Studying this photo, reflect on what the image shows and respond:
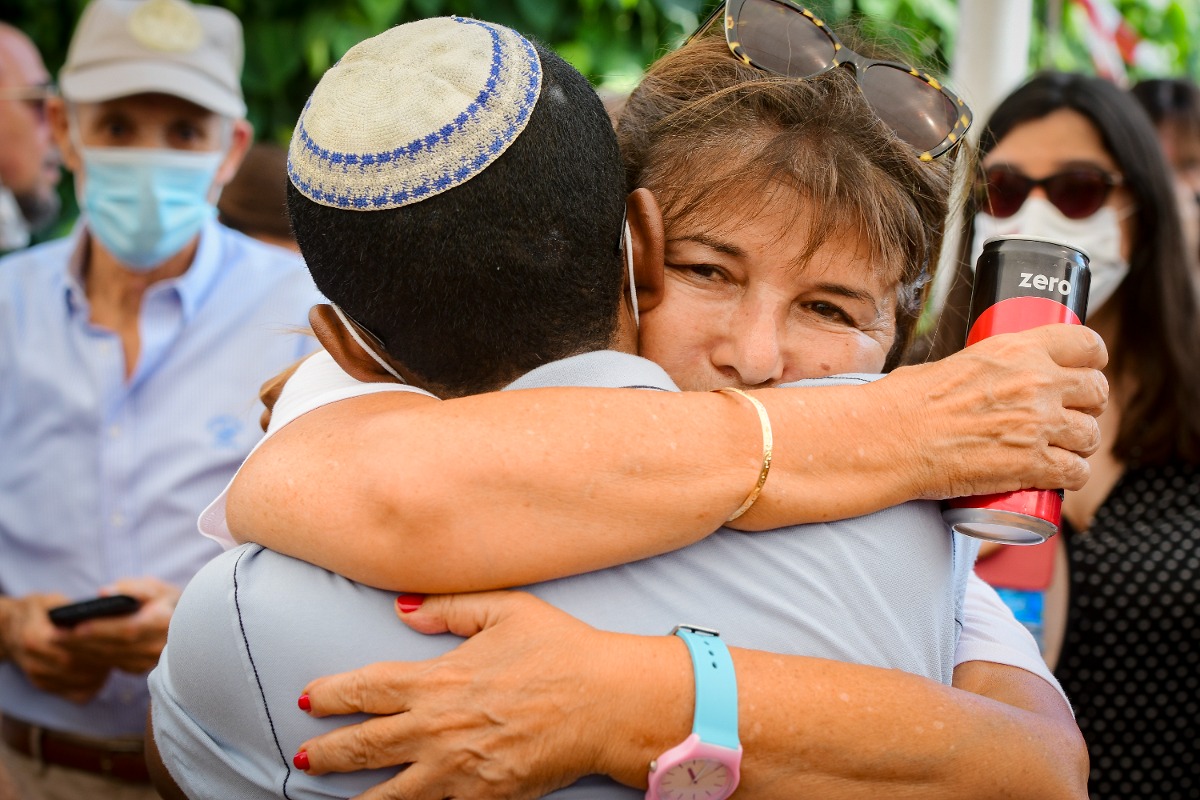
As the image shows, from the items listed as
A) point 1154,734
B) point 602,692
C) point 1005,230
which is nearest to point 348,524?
point 602,692

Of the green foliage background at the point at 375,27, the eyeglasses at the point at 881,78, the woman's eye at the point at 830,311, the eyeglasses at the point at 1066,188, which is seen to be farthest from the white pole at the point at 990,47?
the woman's eye at the point at 830,311

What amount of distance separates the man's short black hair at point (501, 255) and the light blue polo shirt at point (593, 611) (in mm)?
63

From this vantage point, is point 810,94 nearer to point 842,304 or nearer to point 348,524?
point 842,304

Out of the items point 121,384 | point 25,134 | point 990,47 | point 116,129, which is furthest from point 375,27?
point 990,47

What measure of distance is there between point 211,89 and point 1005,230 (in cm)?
283

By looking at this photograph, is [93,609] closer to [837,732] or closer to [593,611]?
[593,611]

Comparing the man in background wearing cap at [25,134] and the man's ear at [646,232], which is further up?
the man's ear at [646,232]

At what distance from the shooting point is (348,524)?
1.32 m

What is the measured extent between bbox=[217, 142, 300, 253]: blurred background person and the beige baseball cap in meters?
1.12

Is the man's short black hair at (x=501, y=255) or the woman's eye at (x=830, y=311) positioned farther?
the woman's eye at (x=830, y=311)

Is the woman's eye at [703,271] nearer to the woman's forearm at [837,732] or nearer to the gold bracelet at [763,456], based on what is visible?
the gold bracelet at [763,456]

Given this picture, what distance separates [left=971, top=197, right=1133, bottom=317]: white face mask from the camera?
3451 millimetres

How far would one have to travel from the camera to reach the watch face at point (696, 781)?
131 cm

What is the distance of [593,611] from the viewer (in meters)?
1.39
